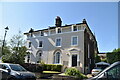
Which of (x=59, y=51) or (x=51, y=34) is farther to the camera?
(x=51, y=34)

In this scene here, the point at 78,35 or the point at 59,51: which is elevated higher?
the point at 78,35

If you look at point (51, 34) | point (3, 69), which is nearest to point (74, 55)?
point (51, 34)

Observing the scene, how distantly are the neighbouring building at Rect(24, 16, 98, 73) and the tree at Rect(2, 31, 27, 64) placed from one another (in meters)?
7.13

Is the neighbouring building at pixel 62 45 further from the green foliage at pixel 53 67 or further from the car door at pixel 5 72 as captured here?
the car door at pixel 5 72

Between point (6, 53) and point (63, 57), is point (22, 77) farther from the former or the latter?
point (63, 57)

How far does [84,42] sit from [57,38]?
18.4 ft

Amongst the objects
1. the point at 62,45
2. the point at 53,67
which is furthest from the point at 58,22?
the point at 53,67

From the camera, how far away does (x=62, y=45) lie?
2633 cm

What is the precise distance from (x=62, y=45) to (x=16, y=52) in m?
9.19

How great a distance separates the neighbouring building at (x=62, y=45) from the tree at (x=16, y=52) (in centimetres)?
713

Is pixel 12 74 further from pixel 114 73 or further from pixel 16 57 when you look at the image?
pixel 16 57

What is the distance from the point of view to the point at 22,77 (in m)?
10.2

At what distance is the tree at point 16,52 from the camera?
18922 millimetres

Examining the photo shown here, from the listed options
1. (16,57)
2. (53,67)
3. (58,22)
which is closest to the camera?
(16,57)
